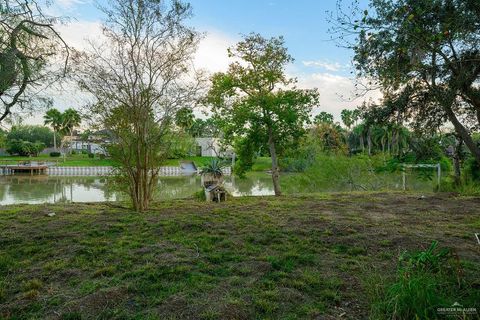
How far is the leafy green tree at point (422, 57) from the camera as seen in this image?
3.11 m

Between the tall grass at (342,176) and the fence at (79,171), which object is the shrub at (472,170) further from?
the fence at (79,171)

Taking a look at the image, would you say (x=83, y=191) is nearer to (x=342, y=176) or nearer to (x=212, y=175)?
(x=212, y=175)

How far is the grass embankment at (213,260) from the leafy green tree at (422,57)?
1631 millimetres

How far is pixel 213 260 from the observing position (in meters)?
3.59

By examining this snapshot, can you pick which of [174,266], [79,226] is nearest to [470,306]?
[174,266]

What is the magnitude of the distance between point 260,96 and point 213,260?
670cm

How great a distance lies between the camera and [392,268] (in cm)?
320

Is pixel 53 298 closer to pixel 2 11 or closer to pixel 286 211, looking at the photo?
pixel 2 11

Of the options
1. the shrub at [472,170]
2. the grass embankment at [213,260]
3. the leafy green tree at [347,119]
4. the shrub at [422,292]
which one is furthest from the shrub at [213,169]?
the leafy green tree at [347,119]

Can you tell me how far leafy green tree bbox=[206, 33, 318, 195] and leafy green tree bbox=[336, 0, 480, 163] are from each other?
5.09m

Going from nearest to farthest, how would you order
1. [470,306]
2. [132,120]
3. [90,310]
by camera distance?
[470,306], [90,310], [132,120]

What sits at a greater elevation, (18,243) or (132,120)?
(132,120)

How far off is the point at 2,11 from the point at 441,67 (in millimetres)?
5106

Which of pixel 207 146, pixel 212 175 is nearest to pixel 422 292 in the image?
pixel 212 175
